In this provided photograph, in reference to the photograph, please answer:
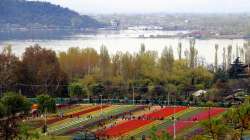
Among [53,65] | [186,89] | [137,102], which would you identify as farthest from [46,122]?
[186,89]

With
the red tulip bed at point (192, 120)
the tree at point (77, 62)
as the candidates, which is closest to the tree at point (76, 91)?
the tree at point (77, 62)

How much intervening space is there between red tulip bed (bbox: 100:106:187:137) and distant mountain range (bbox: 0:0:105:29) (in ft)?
316

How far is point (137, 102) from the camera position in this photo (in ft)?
117

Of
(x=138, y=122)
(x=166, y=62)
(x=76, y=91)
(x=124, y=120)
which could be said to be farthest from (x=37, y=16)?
(x=138, y=122)

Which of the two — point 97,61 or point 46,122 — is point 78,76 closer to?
point 97,61

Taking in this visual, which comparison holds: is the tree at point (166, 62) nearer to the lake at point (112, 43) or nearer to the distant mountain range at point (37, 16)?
the lake at point (112, 43)

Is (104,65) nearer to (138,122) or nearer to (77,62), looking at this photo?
(77,62)

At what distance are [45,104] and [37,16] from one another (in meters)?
106

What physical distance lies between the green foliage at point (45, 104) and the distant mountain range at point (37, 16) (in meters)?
96.5

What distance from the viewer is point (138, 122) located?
28.5 m

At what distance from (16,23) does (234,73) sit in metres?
89.0

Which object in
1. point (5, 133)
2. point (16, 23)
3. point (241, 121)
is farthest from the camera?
point (16, 23)

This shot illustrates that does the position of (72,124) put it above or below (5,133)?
below

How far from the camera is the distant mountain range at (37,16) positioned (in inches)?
5012
